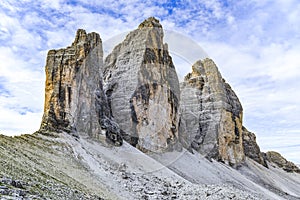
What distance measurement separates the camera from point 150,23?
75.1 m

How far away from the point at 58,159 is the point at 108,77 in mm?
40359

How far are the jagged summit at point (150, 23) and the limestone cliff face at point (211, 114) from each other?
25768 mm

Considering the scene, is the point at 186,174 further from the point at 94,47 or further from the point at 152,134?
the point at 94,47

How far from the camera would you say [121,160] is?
148 feet

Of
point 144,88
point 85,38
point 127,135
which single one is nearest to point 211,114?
point 144,88

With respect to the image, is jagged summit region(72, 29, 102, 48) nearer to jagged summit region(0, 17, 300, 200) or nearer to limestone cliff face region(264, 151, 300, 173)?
jagged summit region(0, 17, 300, 200)

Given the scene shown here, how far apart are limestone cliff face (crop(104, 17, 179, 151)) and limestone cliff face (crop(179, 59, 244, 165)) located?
15.7 meters

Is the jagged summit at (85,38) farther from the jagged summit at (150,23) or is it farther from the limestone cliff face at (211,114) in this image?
the limestone cliff face at (211,114)

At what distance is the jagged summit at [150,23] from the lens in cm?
7496

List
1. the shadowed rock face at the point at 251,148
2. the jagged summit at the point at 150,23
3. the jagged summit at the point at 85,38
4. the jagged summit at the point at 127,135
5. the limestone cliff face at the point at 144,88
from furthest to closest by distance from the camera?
the shadowed rock face at the point at 251,148 < the jagged summit at the point at 150,23 < the limestone cliff face at the point at 144,88 < the jagged summit at the point at 85,38 < the jagged summit at the point at 127,135

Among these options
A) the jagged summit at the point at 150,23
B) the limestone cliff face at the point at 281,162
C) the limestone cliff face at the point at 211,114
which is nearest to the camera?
the jagged summit at the point at 150,23

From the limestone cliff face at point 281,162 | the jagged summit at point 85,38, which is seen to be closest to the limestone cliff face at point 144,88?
the jagged summit at point 85,38

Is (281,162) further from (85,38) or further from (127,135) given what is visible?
(85,38)

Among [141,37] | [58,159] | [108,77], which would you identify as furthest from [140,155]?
[141,37]
